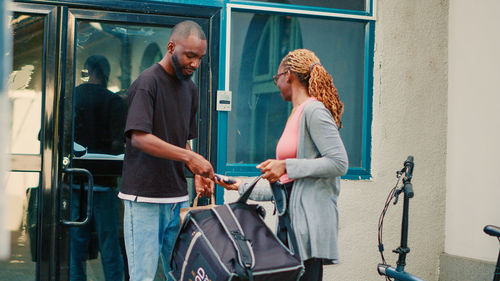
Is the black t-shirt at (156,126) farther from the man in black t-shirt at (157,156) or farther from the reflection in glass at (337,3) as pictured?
the reflection in glass at (337,3)

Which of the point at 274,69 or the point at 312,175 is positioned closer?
the point at 312,175

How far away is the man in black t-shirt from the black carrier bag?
351 mm

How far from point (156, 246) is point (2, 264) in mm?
1638

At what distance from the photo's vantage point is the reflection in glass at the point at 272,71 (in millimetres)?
4367

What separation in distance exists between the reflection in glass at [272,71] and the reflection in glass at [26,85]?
146cm

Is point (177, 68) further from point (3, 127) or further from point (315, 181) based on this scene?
point (3, 127)

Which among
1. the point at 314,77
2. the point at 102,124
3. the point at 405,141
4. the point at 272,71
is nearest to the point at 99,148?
the point at 102,124

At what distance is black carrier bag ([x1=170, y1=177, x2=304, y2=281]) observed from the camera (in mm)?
2205

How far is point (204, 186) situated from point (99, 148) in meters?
1.19

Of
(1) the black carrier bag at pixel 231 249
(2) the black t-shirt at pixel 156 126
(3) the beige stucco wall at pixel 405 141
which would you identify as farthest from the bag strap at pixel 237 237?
(3) the beige stucco wall at pixel 405 141

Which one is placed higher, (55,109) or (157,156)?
(55,109)

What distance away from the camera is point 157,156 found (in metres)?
2.70

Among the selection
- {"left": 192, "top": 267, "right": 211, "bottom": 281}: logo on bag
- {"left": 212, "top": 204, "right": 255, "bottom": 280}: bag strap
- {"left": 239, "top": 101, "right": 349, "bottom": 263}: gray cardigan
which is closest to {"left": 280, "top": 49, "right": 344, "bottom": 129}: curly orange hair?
{"left": 239, "top": 101, "right": 349, "bottom": 263}: gray cardigan

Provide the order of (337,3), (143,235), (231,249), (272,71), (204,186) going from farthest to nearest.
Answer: (337,3) < (272,71) < (204,186) < (143,235) < (231,249)
